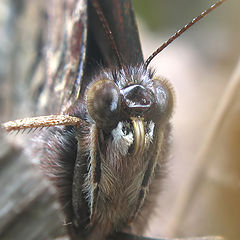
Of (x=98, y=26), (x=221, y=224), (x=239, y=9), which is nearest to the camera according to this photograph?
(x=98, y=26)

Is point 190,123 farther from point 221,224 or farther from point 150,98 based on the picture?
point 150,98

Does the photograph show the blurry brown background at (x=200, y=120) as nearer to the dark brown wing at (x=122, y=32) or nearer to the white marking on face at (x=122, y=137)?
the dark brown wing at (x=122, y=32)

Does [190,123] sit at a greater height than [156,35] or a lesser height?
lesser

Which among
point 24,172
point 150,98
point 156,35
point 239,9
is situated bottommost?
point 24,172

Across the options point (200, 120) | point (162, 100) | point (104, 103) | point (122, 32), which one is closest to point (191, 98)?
point (200, 120)

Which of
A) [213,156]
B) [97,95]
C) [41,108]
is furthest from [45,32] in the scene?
[97,95]

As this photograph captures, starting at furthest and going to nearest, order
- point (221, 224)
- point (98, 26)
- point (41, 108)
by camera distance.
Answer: point (41, 108), point (221, 224), point (98, 26)

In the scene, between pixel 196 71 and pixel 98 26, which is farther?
pixel 196 71

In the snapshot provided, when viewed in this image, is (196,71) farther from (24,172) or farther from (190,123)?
(24,172)
